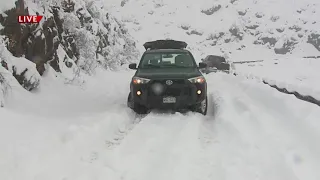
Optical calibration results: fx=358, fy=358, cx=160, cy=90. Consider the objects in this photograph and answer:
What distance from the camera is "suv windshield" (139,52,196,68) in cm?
934

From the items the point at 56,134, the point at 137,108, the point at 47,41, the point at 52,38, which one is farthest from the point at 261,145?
the point at 52,38

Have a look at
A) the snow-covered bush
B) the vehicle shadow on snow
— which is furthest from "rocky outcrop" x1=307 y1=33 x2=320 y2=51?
the snow-covered bush

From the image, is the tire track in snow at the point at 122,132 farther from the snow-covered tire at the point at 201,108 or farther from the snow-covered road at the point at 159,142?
the snow-covered tire at the point at 201,108

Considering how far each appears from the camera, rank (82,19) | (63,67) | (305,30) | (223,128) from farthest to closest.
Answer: (305,30) < (82,19) < (63,67) < (223,128)

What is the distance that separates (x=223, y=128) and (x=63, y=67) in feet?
23.4

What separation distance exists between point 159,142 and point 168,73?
2.63 meters

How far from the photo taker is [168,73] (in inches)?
331

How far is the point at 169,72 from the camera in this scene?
8555 millimetres

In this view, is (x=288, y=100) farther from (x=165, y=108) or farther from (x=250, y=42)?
(x=250, y=42)

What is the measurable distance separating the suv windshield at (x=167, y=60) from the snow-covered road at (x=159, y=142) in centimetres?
146

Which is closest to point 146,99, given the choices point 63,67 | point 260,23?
point 63,67

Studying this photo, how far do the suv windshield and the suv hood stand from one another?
1.03ft

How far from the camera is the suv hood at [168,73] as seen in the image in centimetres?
821

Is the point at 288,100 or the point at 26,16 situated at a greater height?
the point at 26,16
